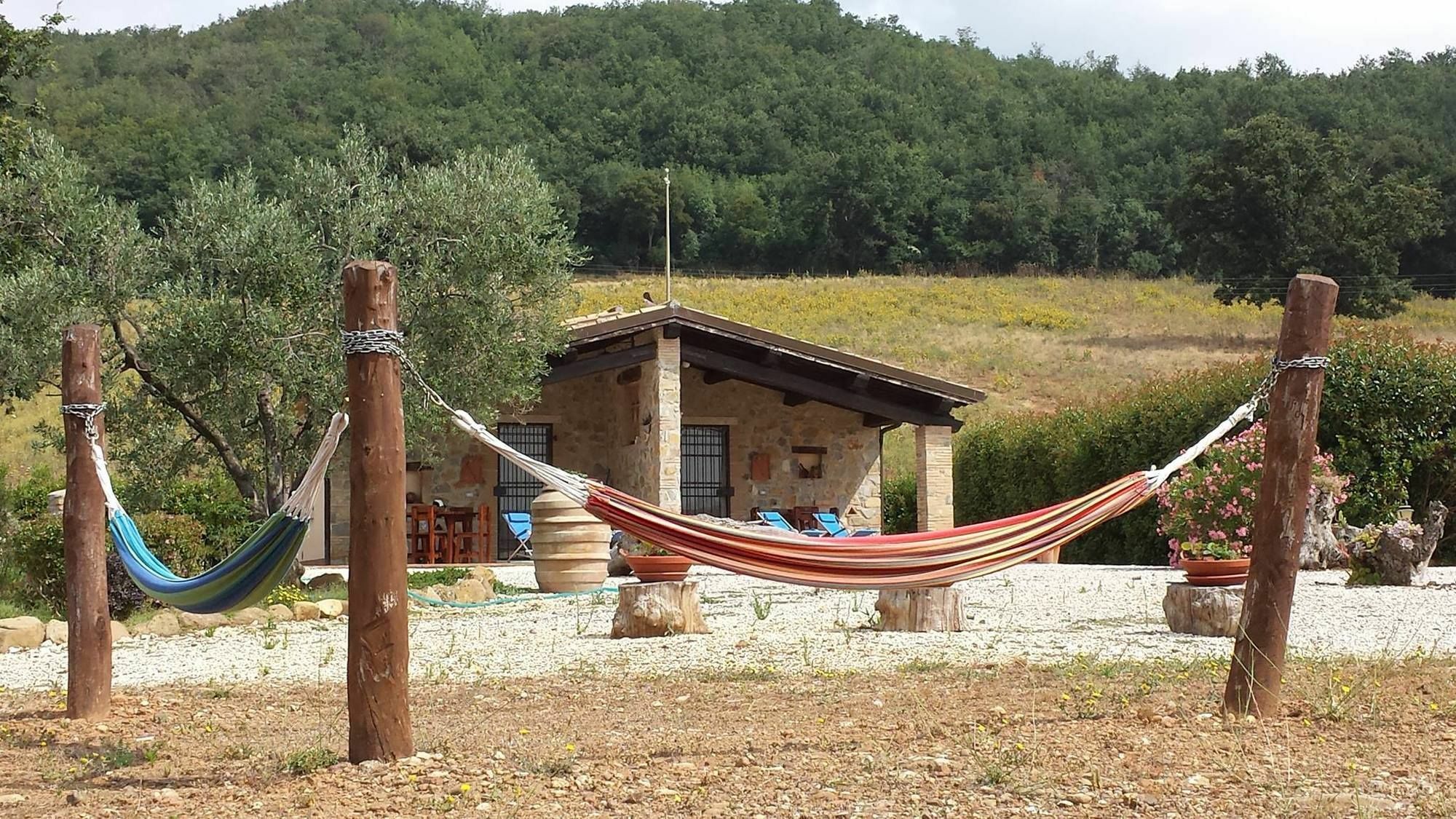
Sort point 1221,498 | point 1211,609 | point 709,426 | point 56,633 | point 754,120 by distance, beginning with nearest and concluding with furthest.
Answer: point 1211,609
point 56,633
point 1221,498
point 709,426
point 754,120

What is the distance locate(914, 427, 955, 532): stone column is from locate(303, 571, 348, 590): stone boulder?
6948 millimetres

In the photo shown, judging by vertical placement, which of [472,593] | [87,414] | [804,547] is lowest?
[472,593]

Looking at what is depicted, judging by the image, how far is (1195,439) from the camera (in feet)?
45.9

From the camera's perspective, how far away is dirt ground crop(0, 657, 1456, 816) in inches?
139

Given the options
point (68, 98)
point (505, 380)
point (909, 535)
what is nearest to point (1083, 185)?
point (68, 98)

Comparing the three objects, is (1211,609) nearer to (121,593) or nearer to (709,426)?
(121,593)

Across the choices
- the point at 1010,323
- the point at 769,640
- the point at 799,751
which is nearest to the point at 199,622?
the point at 769,640

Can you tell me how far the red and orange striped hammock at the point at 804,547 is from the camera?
4.43m

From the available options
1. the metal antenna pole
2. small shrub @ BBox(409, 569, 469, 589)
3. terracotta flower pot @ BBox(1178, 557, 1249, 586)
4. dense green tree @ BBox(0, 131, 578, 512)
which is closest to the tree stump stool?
terracotta flower pot @ BBox(1178, 557, 1249, 586)

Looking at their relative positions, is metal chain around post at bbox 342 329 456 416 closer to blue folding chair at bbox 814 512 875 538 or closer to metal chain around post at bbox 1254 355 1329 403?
metal chain around post at bbox 1254 355 1329 403

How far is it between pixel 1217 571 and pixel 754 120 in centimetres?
5332

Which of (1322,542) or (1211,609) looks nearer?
(1211,609)

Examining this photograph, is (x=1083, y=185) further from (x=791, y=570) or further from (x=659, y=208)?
(x=791, y=570)

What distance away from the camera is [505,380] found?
11352 millimetres
